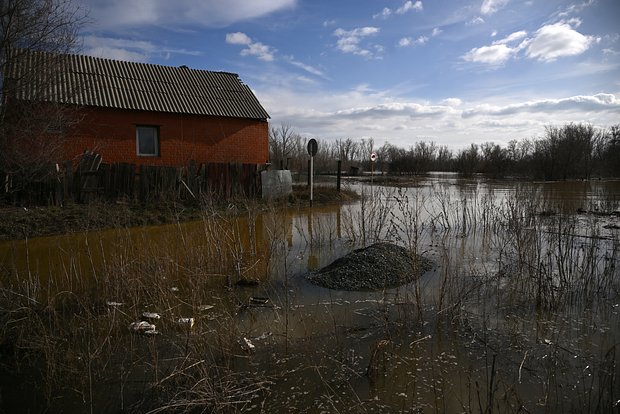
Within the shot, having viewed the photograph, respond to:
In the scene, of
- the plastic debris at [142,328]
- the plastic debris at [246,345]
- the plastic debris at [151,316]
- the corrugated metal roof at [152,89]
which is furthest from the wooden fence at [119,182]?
the plastic debris at [246,345]

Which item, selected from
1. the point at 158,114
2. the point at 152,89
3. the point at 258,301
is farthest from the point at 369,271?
the point at 152,89

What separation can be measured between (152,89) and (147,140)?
2434 millimetres

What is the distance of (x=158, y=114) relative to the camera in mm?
17688

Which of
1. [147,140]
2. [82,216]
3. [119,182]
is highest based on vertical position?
[147,140]

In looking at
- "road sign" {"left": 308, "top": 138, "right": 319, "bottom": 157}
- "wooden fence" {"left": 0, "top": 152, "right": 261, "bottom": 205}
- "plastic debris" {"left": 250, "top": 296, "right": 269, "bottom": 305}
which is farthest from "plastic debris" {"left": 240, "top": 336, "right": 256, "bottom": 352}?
"road sign" {"left": 308, "top": 138, "right": 319, "bottom": 157}

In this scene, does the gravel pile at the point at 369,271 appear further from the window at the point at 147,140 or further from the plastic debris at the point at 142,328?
the window at the point at 147,140

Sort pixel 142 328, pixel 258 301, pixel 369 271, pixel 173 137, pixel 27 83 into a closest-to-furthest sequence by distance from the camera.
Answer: pixel 142 328
pixel 258 301
pixel 369 271
pixel 27 83
pixel 173 137

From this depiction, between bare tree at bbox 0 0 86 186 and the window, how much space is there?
522cm

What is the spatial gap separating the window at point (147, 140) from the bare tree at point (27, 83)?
522cm

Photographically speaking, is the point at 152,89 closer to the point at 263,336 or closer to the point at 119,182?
the point at 119,182

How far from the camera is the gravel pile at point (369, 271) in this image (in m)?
6.49

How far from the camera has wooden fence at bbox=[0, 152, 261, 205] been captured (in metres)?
12.0

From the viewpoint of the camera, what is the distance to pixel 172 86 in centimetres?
1905

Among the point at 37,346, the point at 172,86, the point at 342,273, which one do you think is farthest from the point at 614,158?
the point at 37,346
